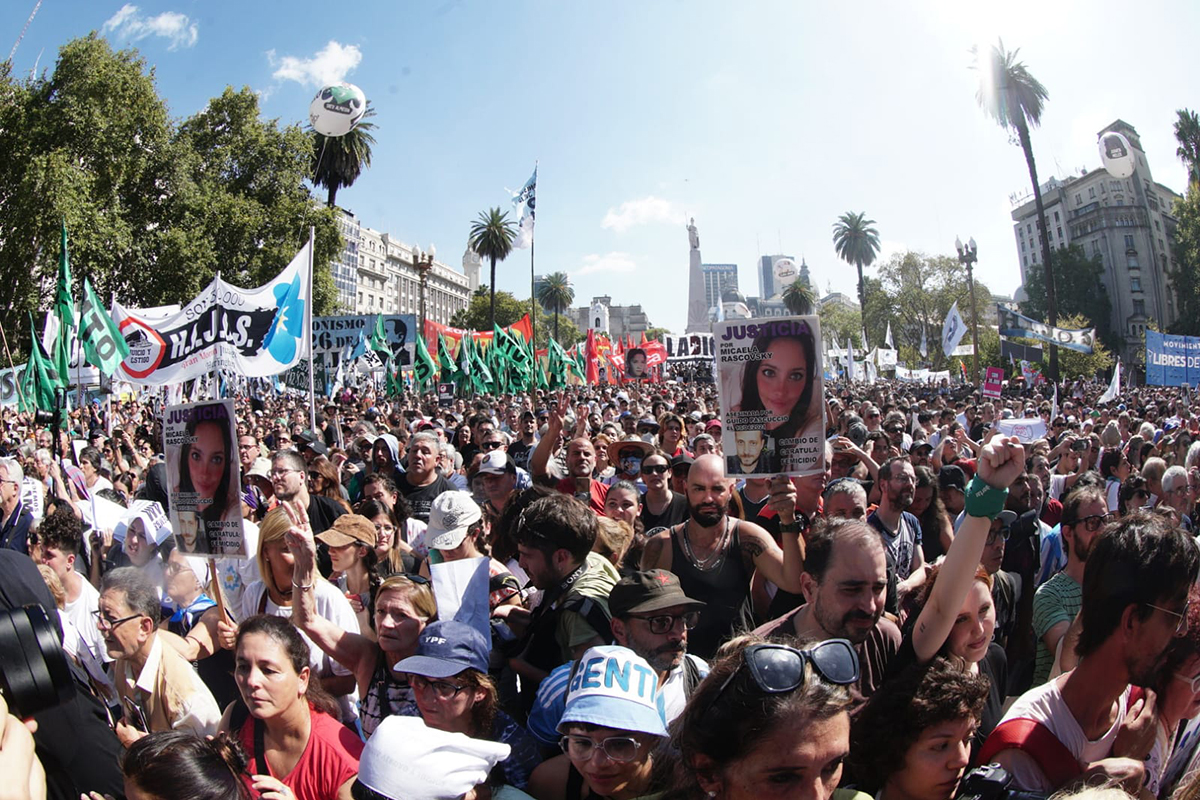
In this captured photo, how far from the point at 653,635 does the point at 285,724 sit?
4.05ft

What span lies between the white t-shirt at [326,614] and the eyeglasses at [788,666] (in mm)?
1775

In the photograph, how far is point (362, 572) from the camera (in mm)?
4141

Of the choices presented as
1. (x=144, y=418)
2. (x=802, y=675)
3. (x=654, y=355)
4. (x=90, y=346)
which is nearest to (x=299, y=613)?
(x=802, y=675)

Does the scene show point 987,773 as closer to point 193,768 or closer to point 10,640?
point 193,768

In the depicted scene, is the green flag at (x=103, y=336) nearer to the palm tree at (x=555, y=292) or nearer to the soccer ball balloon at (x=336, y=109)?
the soccer ball balloon at (x=336, y=109)

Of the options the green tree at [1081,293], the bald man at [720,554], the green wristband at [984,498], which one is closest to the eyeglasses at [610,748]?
the green wristband at [984,498]

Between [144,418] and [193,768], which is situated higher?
[144,418]

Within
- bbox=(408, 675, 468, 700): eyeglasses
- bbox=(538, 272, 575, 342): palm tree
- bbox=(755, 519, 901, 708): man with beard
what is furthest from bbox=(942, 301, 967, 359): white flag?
bbox=(538, 272, 575, 342): palm tree

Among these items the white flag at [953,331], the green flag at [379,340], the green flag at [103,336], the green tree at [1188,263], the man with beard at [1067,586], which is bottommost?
the man with beard at [1067,586]

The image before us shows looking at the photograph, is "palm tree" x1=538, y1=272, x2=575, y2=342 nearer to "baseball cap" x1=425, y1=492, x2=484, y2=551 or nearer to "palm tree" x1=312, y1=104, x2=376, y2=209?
"palm tree" x1=312, y1=104, x2=376, y2=209

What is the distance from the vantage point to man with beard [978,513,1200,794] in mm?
2066

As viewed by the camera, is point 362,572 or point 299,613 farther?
point 362,572

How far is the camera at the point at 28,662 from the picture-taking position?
1.95 m

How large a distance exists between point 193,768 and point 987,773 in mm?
1932
